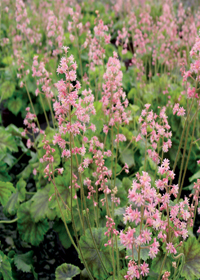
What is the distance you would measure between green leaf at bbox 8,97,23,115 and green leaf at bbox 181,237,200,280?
2895 millimetres

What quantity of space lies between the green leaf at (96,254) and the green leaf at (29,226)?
639 millimetres

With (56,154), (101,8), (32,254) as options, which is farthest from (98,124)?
(101,8)

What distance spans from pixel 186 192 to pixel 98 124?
1.23m

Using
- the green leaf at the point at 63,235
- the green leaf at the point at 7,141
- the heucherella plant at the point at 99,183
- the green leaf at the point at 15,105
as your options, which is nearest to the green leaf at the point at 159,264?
the heucherella plant at the point at 99,183

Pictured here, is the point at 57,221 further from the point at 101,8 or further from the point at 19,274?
the point at 101,8

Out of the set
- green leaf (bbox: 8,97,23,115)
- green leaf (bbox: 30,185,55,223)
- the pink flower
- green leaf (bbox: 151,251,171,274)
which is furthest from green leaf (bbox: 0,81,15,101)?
the pink flower

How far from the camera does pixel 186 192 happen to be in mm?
3045

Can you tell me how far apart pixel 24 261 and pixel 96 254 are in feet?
2.52

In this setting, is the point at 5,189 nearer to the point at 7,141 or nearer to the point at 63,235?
the point at 63,235

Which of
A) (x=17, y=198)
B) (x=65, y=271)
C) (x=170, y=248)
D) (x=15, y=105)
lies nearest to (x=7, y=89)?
(x=15, y=105)

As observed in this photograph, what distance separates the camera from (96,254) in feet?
6.25

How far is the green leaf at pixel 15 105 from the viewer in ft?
13.0

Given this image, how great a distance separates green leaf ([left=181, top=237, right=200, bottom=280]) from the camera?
171 cm

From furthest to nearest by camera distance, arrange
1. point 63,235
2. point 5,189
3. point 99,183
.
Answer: point 63,235, point 5,189, point 99,183
